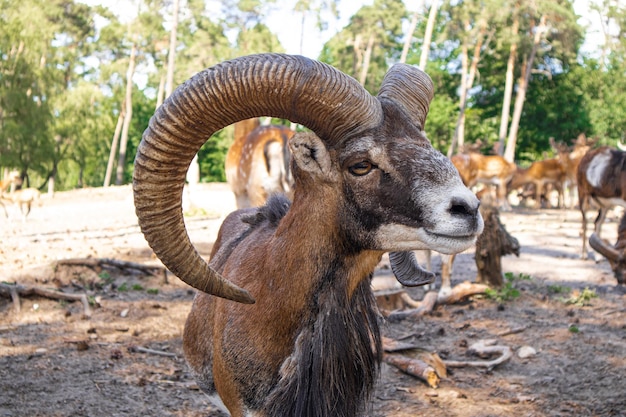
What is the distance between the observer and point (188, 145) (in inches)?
115

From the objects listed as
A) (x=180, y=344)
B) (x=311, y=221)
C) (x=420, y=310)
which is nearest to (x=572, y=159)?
(x=420, y=310)

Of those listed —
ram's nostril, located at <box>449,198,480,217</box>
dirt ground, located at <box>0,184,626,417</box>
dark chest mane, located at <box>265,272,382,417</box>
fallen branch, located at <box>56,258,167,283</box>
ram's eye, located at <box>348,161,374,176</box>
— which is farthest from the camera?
fallen branch, located at <box>56,258,167,283</box>

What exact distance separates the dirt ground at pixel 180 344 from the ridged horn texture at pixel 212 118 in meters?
1.65

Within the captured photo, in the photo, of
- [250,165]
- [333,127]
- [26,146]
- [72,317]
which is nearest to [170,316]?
[72,317]

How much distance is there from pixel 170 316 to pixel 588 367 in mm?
4815

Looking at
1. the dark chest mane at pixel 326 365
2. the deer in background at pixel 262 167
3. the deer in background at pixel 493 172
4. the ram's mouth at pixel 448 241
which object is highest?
the deer in background at pixel 493 172

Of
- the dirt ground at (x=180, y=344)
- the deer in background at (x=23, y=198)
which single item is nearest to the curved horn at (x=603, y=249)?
the dirt ground at (x=180, y=344)

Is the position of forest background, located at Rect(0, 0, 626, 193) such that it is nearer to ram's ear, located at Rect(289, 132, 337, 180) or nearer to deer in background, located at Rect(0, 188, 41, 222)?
deer in background, located at Rect(0, 188, 41, 222)

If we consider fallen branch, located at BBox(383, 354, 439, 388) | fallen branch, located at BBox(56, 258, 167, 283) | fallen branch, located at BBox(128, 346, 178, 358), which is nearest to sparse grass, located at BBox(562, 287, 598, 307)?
fallen branch, located at BBox(383, 354, 439, 388)

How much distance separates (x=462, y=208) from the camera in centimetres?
277

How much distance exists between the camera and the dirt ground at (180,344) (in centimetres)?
524

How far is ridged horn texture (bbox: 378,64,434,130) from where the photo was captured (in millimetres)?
3421

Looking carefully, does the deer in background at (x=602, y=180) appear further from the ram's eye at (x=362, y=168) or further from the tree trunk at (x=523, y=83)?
the tree trunk at (x=523, y=83)

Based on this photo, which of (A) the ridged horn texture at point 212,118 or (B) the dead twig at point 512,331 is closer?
(A) the ridged horn texture at point 212,118
